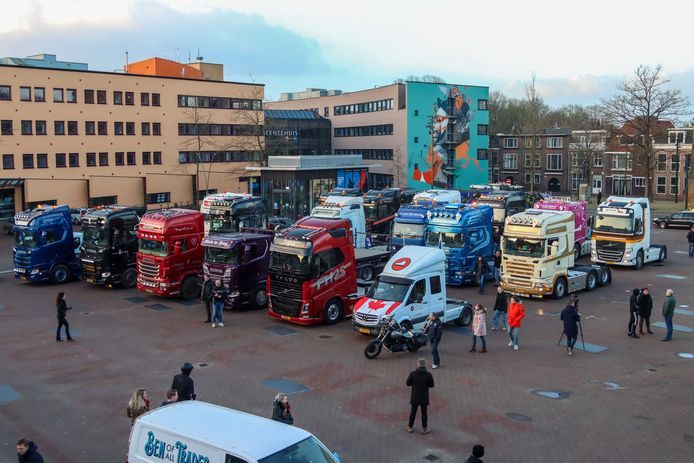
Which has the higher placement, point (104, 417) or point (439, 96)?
point (439, 96)

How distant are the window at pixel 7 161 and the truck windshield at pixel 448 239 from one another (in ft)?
125

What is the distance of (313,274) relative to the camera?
23172 mm

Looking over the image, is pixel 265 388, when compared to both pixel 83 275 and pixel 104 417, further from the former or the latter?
pixel 83 275

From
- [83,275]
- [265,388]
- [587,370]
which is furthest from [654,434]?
[83,275]

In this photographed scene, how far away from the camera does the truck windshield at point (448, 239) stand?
99.0ft

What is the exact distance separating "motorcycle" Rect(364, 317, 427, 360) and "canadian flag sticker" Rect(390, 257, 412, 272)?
208cm

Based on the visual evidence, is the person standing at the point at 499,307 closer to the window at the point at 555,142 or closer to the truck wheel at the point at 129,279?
the truck wheel at the point at 129,279

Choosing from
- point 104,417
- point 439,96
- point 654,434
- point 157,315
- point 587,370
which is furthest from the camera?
point 439,96

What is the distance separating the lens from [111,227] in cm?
3011

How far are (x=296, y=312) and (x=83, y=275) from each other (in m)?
14.0

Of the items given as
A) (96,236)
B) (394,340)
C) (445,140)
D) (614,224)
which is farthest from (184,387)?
(445,140)

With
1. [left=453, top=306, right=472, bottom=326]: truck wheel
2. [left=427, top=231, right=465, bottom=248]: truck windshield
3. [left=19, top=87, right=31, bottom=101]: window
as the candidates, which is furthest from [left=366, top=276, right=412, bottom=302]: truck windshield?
[left=19, top=87, right=31, bottom=101]: window

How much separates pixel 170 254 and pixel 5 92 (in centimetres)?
3422

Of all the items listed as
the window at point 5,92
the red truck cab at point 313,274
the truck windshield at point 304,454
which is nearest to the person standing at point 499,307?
the red truck cab at point 313,274
